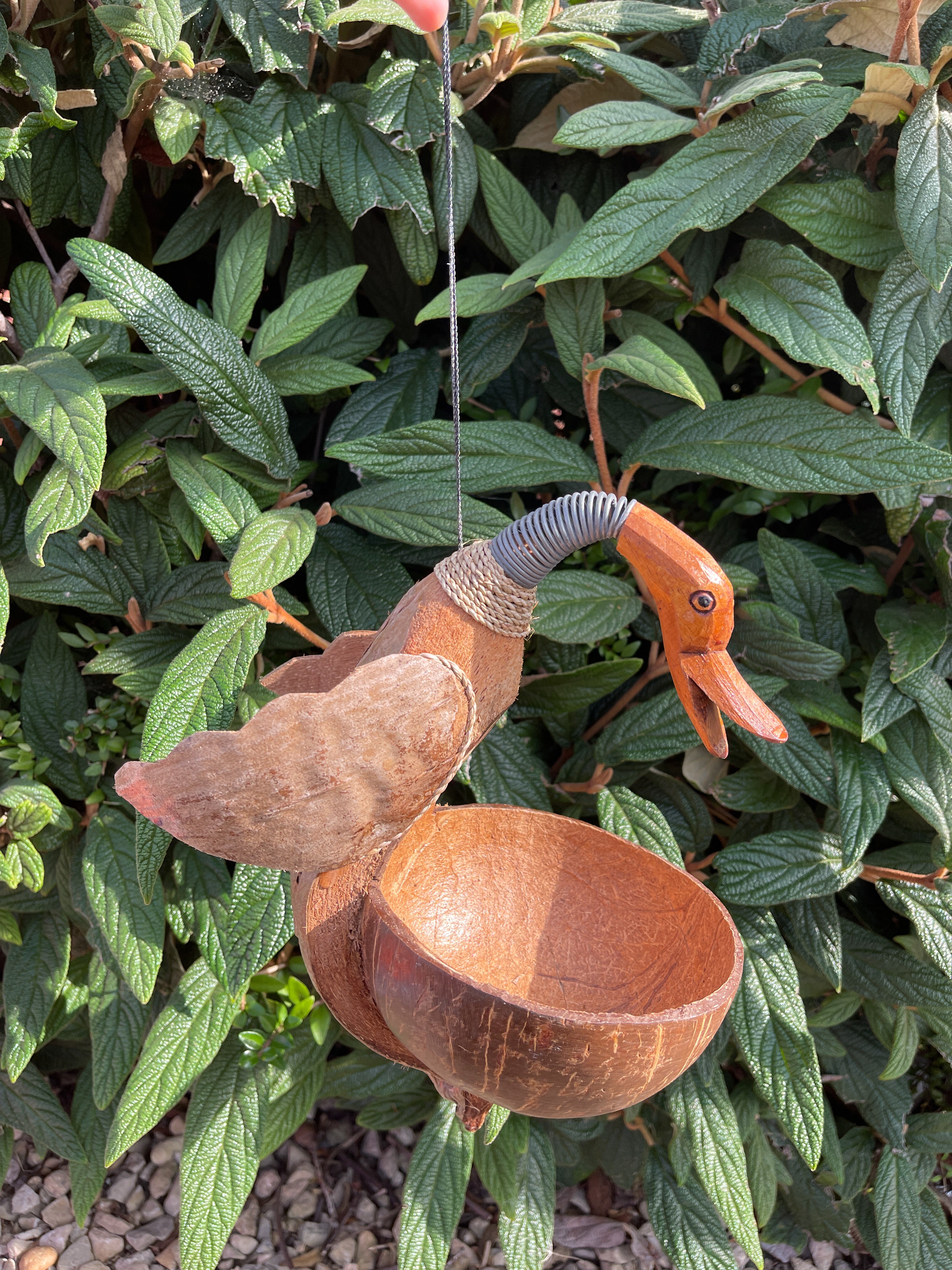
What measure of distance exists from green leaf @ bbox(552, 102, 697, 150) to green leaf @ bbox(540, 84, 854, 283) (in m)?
0.03

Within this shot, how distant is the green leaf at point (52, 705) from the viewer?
0.93 metres

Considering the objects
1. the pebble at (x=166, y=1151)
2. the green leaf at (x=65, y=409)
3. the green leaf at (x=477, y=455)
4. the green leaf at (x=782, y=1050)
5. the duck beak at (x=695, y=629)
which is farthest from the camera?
the pebble at (x=166, y=1151)

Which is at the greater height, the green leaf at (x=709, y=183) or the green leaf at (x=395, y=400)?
the green leaf at (x=709, y=183)

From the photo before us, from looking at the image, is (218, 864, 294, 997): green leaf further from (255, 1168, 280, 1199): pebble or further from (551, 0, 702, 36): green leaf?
(551, 0, 702, 36): green leaf

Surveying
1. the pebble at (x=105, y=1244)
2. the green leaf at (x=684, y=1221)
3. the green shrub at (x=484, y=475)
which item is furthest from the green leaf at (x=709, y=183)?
the pebble at (x=105, y=1244)

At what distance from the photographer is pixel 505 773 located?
2.94 ft

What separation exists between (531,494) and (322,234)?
34 cm

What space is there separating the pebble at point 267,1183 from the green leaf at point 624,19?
136cm

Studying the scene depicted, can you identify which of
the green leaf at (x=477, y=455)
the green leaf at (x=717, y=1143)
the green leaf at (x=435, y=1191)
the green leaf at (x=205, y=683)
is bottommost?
the green leaf at (x=435, y=1191)

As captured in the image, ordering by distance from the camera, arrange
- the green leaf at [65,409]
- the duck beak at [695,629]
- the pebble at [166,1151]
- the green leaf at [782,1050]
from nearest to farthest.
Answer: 1. the duck beak at [695,629]
2. the green leaf at [65,409]
3. the green leaf at [782,1050]
4. the pebble at [166,1151]

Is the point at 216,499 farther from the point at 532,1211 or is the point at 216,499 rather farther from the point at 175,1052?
the point at 532,1211

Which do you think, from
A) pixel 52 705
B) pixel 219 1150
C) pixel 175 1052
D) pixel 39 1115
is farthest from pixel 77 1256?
pixel 52 705

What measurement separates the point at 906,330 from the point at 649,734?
0.41 metres

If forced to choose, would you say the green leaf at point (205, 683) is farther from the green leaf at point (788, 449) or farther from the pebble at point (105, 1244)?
the pebble at point (105, 1244)
